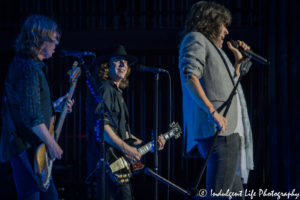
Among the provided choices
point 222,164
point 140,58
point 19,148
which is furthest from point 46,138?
point 140,58

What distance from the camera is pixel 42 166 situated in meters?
2.00

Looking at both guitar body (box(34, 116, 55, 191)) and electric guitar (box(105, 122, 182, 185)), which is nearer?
guitar body (box(34, 116, 55, 191))

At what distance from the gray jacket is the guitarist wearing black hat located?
2.23ft

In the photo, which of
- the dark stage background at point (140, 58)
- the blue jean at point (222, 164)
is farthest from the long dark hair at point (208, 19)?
the dark stage background at point (140, 58)

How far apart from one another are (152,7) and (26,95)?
4069 mm

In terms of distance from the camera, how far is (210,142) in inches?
74.5

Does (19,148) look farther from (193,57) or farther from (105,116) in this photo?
(193,57)

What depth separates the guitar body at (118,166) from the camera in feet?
8.19

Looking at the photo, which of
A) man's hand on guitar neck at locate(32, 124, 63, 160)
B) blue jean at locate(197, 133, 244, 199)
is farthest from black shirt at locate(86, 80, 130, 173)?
blue jean at locate(197, 133, 244, 199)

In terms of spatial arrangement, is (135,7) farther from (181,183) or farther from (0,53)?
(181,183)

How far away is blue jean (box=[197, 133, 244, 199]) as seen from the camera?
181 cm

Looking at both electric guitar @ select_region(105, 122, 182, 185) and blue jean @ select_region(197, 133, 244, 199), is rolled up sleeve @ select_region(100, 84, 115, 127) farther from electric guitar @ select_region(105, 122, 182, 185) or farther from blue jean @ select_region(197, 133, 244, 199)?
blue jean @ select_region(197, 133, 244, 199)

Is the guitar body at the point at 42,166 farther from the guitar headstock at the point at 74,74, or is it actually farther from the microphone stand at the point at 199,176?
the guitar headstock at the point at 74,74

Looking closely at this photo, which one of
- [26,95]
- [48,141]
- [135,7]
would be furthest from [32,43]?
[135,7]
